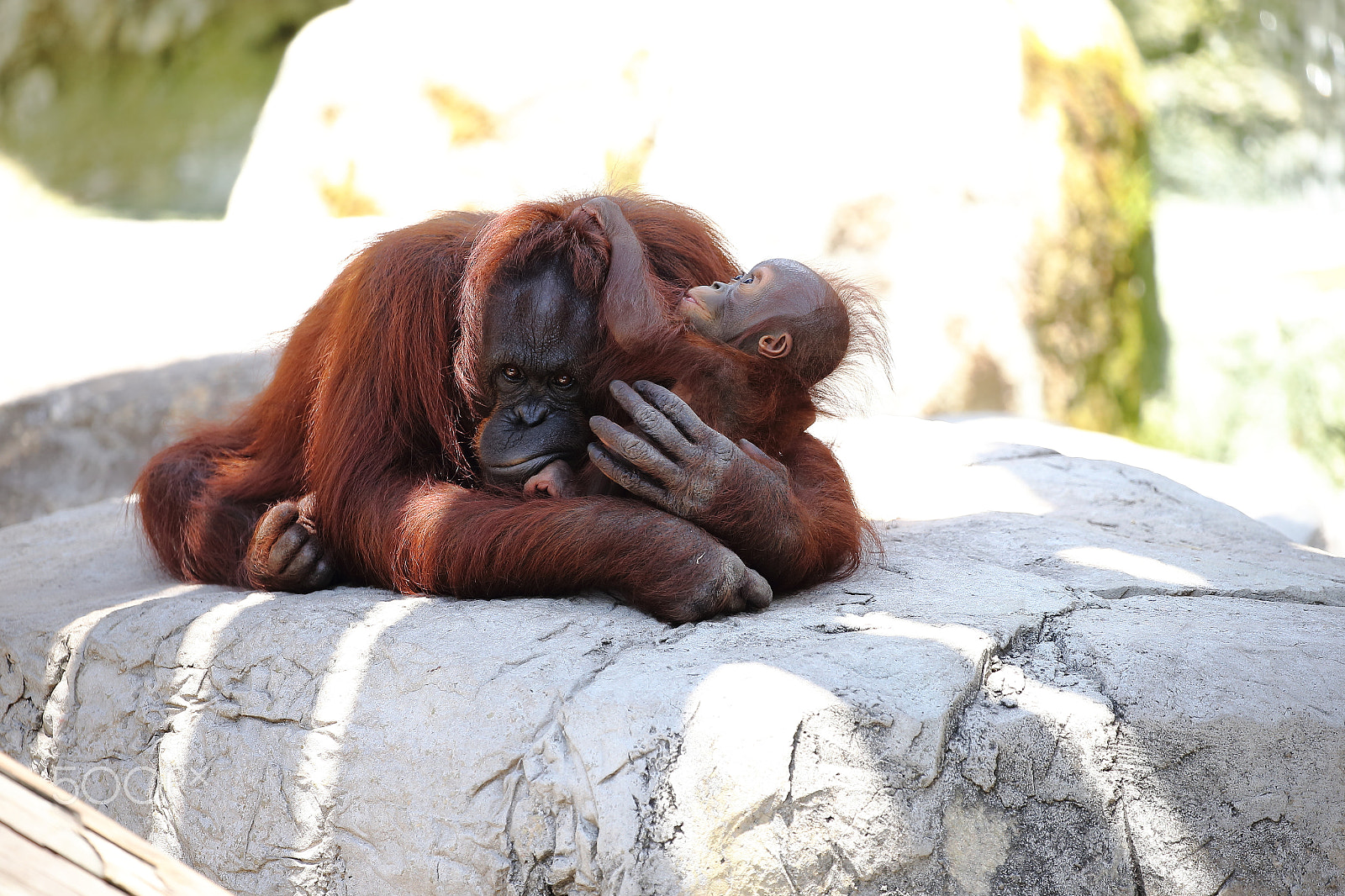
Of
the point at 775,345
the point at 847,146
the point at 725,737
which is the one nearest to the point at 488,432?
the point at 775,345

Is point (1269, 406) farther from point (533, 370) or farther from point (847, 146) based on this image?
point (533, 370)

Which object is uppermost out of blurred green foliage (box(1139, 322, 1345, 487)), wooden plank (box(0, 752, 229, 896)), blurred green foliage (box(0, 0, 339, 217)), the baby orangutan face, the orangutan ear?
blurred green foliage (box(0, 0, 339, 217))

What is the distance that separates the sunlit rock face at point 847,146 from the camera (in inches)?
257

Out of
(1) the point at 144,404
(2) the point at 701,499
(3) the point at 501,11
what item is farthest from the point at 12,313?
(2) the point at 701,499

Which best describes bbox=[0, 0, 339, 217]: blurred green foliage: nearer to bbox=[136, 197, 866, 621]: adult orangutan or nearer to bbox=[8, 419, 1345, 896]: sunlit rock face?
bbox=[136, 197, 866, 621]: adult orangutan

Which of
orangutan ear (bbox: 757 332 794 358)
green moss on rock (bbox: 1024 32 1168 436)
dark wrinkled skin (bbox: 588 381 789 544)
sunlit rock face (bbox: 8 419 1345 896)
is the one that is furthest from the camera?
green moss on rock (bbox: 1024 32 1168 436)

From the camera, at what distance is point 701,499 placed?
2525 mm

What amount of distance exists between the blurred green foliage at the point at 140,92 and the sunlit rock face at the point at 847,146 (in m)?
3.79

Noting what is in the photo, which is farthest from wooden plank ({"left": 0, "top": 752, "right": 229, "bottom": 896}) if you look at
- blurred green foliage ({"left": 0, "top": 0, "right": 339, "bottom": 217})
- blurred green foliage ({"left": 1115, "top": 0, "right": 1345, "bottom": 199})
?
blurred green foliage ({"left": 0, "top": 0, "right": 339, "bottom": 217})

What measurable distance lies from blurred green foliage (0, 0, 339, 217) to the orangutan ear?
995 cm

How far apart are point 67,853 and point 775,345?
5.65 ft

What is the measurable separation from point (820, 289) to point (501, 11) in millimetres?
6033

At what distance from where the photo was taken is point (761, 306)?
2650 mm

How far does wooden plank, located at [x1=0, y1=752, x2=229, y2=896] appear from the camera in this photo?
144 cm
